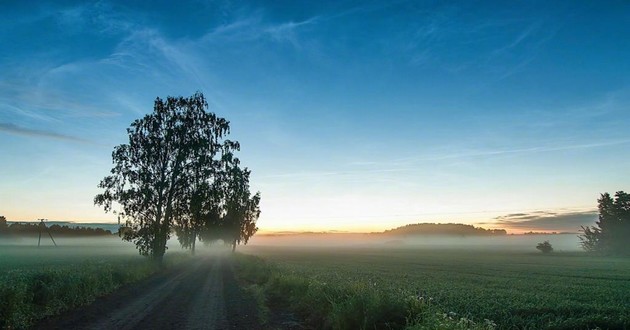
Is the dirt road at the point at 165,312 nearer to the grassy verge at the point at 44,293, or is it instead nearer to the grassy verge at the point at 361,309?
the grassy verge at the point at 44,293

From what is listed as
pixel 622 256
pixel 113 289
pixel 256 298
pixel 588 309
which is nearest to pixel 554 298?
pixel 588 309

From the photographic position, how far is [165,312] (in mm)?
15258

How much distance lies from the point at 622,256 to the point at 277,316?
323ft

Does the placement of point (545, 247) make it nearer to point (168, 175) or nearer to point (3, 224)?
point (168, 175)

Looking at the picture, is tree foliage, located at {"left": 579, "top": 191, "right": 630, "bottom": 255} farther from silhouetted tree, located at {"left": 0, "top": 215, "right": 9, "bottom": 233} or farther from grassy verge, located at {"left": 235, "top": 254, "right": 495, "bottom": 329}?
silhouetted tree, located at {"left": 0, "top": 215, "right": 9, "bottom": 233}

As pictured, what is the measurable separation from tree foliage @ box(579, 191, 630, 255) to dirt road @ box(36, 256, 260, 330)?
9902 centimetres

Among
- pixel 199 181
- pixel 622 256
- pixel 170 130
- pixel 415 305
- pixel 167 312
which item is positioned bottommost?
pixel 622 256

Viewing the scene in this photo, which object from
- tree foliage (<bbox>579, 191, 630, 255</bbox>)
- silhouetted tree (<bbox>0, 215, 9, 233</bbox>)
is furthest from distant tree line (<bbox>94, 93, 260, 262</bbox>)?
silhouetted tree (<bbox>0, 215, 9, 233</bbox>)

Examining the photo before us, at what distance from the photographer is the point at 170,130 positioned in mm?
40062

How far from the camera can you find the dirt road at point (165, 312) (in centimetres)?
1295

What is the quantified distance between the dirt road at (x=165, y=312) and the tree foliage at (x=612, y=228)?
99.0 metres

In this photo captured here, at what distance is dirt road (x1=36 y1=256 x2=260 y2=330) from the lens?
42.5 ft

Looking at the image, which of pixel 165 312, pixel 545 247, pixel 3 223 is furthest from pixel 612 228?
pixel 3 223

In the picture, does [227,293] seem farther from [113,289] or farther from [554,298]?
[554,298]
